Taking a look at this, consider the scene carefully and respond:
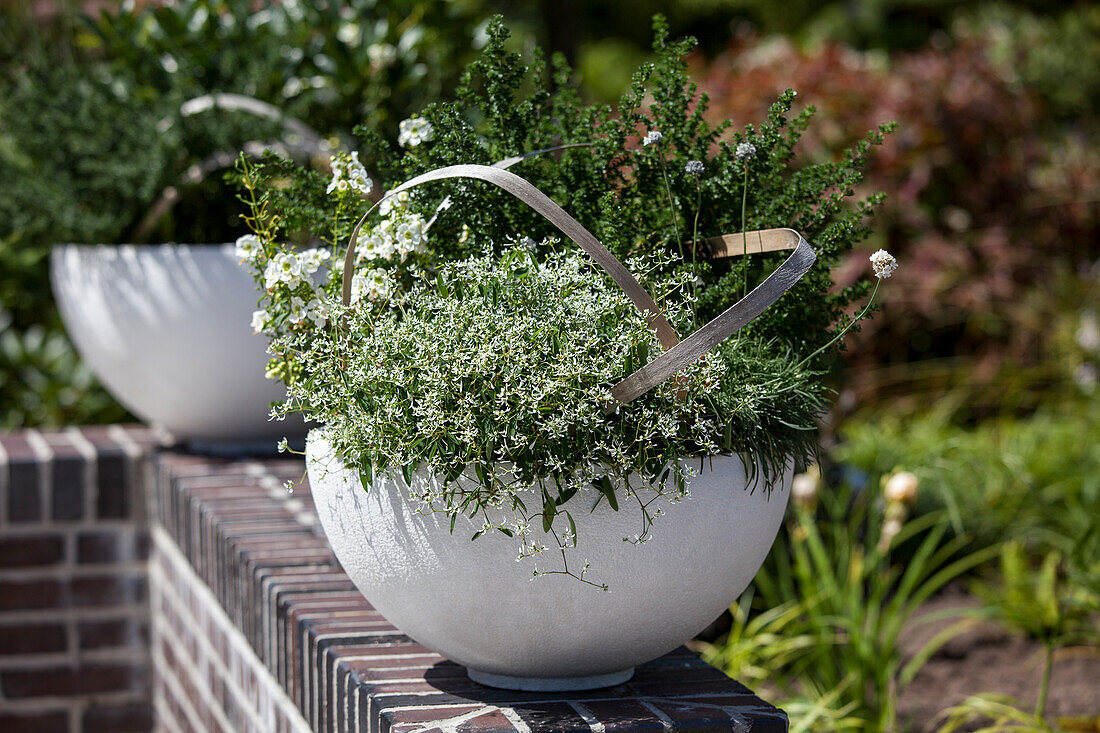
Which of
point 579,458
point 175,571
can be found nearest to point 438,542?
point 579,458

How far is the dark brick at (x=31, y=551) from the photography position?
255 centimetres

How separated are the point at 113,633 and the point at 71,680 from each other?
138mm

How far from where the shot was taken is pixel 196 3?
2.77 metres

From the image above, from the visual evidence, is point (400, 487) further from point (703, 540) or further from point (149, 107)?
point (149, 107)

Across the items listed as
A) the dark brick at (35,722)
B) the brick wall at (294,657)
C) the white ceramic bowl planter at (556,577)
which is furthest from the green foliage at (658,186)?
the dark brick at (35,722)

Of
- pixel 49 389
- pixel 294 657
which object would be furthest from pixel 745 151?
pixel 49 389

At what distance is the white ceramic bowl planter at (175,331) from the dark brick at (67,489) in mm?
195

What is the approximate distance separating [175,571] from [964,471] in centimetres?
231

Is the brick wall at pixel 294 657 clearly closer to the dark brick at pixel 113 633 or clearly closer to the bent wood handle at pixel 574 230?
the dark brick at pixel 113 633

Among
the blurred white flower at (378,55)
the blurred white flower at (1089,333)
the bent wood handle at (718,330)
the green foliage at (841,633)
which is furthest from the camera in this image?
the blurred white flower at (1089,333)

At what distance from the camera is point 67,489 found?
2.58m

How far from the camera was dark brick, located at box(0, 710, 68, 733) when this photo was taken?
8.55ft

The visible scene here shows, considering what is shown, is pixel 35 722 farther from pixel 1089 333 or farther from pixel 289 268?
pixel 1089 333

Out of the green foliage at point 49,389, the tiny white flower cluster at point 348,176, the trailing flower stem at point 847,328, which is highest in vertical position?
the tiny white flower cluster at point 348,176
